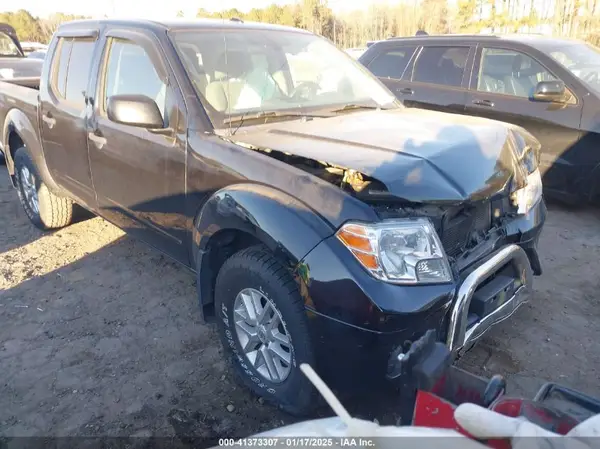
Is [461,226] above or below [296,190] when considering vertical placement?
below

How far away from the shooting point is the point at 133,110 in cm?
279

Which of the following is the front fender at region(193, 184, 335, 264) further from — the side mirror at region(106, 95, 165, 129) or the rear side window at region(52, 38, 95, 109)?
the rear side window at region(52, 38, 95, 109)

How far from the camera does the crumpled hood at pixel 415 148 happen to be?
84.9 inches

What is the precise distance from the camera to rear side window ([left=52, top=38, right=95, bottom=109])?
3760 millimetres

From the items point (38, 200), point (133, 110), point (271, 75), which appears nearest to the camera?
point (133, 110)

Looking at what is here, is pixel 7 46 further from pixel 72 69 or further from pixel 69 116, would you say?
pixel 69 116

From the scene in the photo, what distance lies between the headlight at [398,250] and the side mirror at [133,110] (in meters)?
1.43

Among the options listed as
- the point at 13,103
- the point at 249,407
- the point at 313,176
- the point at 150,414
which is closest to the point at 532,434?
the point at 313,176

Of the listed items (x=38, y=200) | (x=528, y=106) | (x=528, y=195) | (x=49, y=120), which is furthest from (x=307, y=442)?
(x=528, y=106)

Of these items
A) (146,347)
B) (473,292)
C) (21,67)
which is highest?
(21,67)

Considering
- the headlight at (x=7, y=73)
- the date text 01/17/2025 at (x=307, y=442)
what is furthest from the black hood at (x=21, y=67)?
the date text 01/17/2025 at (x=307, y=442)

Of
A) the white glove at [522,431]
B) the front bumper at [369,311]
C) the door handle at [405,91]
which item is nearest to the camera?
the white glove at [522,431]

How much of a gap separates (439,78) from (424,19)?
72.6 ft

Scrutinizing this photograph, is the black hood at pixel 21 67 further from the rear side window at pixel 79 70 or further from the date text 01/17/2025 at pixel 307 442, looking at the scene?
the date text 01/17/2025 at pixel 307 442
